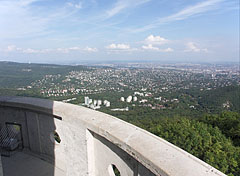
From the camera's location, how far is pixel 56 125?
2.76 metres

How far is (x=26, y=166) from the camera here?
9.87 ft

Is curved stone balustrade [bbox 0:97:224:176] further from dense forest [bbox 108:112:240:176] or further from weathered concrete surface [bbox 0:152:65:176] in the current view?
dense forest [bbox 108:112:240:176]

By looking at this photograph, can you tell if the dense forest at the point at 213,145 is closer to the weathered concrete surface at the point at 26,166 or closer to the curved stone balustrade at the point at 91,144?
the curved stone balustrade at the point at 91,144

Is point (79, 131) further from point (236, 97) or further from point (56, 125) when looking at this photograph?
point (236, 97)

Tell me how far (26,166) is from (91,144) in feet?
5.31

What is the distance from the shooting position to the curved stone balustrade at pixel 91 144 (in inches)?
60.8

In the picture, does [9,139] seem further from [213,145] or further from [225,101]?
[225,101]

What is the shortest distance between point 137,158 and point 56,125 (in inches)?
66.1

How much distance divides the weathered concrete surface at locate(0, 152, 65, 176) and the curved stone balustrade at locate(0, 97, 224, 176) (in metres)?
0.07

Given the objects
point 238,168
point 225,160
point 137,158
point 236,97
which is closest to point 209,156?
point 225,160

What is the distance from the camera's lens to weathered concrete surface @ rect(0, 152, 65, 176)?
2866 mm

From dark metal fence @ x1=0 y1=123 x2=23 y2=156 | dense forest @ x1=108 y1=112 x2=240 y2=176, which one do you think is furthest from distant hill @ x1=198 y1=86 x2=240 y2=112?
dark metal fence @ x1=0 y1=123 x2=23 y2=156

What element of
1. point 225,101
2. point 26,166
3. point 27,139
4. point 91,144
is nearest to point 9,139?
point 27,139

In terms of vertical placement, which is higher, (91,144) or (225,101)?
(91,144)
